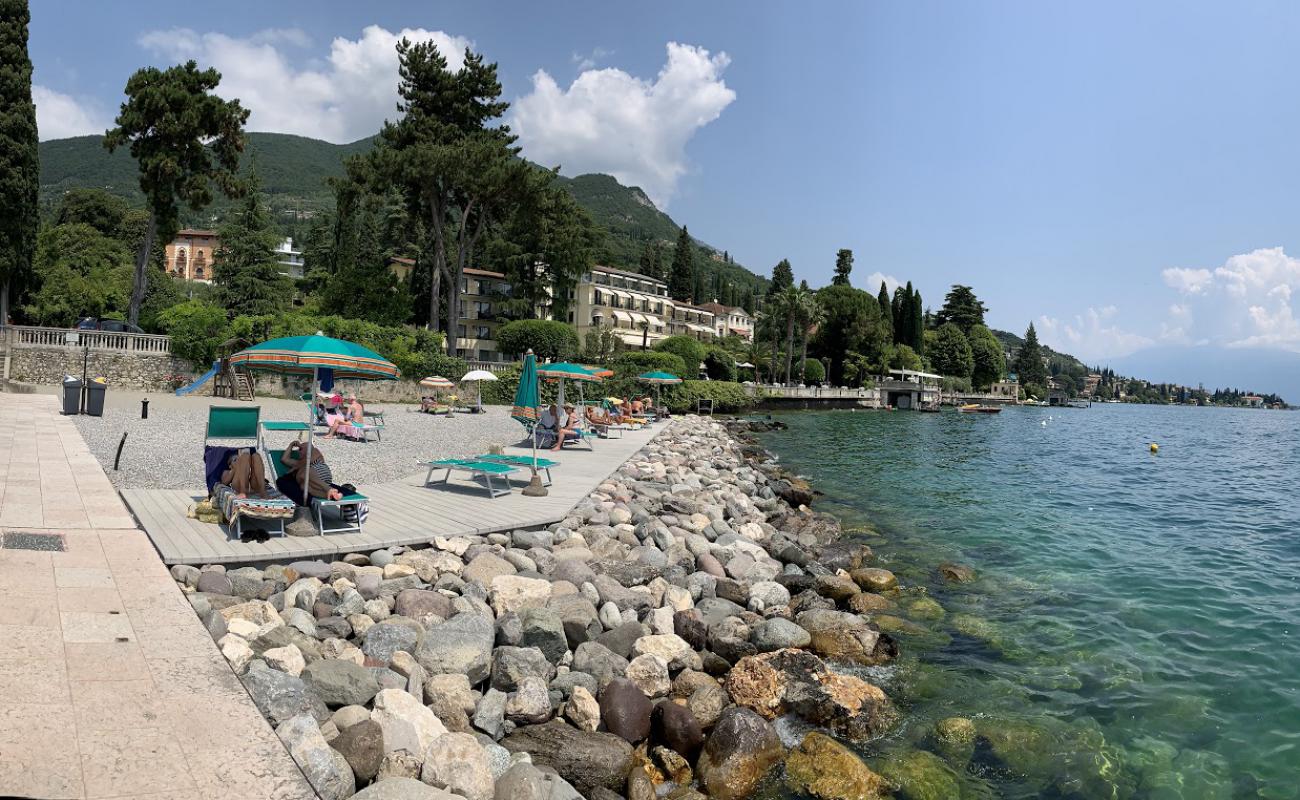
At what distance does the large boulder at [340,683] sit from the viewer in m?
5.03

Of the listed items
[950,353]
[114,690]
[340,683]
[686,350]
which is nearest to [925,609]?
[340,683]

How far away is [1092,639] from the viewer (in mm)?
9211

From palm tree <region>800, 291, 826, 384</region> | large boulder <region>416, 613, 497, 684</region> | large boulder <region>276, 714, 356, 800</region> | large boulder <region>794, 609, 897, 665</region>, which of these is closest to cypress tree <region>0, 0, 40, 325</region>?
large boulder <region>416, 613, 497, 684</region>

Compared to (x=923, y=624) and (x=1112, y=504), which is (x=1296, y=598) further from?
(x=1112, y=504)

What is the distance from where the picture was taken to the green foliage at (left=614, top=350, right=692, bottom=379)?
47.8m

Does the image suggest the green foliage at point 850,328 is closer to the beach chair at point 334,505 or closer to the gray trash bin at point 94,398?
the gray trash bin at point 94,398

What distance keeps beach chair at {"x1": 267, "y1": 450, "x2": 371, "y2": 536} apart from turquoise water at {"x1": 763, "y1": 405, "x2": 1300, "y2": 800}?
6.07 meters

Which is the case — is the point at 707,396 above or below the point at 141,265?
below

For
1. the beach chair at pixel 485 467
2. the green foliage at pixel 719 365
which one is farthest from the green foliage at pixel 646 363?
the beach chair at pixel 485 467

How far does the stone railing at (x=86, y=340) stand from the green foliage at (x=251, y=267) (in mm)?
13670

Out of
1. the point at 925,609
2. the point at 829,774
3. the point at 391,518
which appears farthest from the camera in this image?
the point at 925,609

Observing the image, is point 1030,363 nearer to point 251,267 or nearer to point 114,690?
point 251,267

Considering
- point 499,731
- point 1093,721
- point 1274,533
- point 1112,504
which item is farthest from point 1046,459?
point 499,731

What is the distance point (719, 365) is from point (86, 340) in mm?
43135
